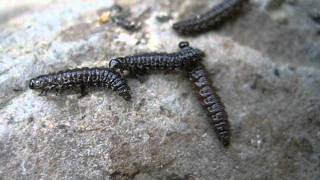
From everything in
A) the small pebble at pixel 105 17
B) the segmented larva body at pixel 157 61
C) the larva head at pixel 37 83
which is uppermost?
the larva head at pixel 37 83

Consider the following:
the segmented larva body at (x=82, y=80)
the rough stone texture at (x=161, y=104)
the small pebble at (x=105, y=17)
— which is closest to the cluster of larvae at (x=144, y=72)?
the segmented larva body at (x=82, y=80)

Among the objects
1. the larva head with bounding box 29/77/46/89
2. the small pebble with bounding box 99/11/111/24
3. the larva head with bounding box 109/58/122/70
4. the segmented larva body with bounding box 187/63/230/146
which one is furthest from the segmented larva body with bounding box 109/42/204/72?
the small pebble with bounding box 99/11/111/24

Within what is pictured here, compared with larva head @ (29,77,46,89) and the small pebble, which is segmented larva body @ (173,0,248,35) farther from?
larva head @ (29,77,46,89)

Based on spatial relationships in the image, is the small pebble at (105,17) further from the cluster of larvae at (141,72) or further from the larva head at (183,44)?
the larva head at (183,44)

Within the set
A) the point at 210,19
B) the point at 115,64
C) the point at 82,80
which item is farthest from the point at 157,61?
the point at 210,19

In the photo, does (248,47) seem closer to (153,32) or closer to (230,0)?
(230,0)

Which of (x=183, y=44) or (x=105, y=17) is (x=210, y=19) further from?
(x=105, y=17)
